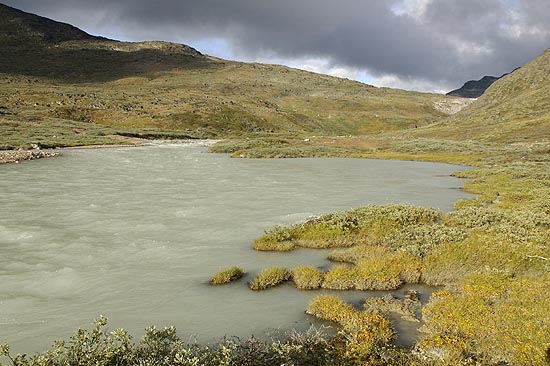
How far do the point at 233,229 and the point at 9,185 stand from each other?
23205 millimetres

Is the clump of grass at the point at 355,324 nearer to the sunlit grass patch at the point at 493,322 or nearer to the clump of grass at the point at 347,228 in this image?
the sunlit grass patch at the point at 493,322

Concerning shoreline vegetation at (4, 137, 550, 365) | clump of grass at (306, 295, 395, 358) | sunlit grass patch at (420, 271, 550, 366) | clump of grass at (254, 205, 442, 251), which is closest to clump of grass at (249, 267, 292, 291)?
shoreline vegetation at (4, 137, 550, 365)

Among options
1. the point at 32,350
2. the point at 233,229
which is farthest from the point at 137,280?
the point at 233,229

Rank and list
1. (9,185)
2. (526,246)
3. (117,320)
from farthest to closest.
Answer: (9,185)
(526,246)
(117,320)

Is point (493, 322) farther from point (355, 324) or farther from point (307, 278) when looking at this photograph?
point (307, 278)

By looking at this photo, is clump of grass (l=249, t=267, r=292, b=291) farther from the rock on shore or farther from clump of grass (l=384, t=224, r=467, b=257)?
the rock on shore

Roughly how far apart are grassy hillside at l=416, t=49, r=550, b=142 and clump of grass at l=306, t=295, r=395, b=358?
274ft

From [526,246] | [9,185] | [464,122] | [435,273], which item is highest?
[464,122]

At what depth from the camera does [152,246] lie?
17812 millimetres

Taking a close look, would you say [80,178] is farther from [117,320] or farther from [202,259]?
[117,320]

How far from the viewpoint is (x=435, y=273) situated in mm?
14508

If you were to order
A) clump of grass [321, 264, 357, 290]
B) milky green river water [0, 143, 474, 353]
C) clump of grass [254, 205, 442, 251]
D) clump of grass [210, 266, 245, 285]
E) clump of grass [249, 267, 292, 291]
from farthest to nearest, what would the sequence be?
clump of grass [254, 205, 442, 251] → clump of grass [210, 266, 245, 285] → clump of grass [249, 267, 292, 291] → clump of grass [321, 264, 357, 290] → milky green river water [0, 143, 474, 353]

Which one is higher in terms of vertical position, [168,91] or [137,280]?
[168,91]

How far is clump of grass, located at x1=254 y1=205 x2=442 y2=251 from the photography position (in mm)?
18422
